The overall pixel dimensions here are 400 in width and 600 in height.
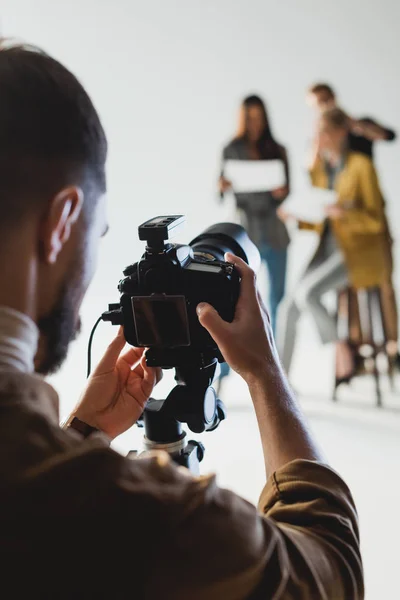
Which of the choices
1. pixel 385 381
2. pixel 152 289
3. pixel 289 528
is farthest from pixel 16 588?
pixel 385 381

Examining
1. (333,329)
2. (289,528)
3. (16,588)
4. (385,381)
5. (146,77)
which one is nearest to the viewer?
(16,588)

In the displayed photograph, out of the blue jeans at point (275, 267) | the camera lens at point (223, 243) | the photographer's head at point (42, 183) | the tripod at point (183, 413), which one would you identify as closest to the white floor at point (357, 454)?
the blue jeans at point (275, 267)

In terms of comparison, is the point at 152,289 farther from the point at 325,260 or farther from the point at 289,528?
the point at 325,260

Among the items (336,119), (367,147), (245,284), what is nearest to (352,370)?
(367,147)

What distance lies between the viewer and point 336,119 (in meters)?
2.73

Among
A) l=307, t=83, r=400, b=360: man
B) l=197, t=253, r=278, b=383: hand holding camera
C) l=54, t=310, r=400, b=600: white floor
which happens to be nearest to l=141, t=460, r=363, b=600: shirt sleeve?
l=197, t=253, r=278, b=383: hand holding camera

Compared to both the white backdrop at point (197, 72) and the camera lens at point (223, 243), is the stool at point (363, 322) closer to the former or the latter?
the white backdrop at point (197, 72)

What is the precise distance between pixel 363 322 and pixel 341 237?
1.44 ft

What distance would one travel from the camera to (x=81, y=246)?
631mm

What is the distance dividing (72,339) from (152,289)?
7.8 inches

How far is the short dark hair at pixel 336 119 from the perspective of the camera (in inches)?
107

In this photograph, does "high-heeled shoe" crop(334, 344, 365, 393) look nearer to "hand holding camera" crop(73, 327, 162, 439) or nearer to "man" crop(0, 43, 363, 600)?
"hand holding camera" crop(73, 327, 162, 439)

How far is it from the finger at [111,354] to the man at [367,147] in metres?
2.07

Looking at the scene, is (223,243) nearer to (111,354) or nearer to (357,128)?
(111,354)
